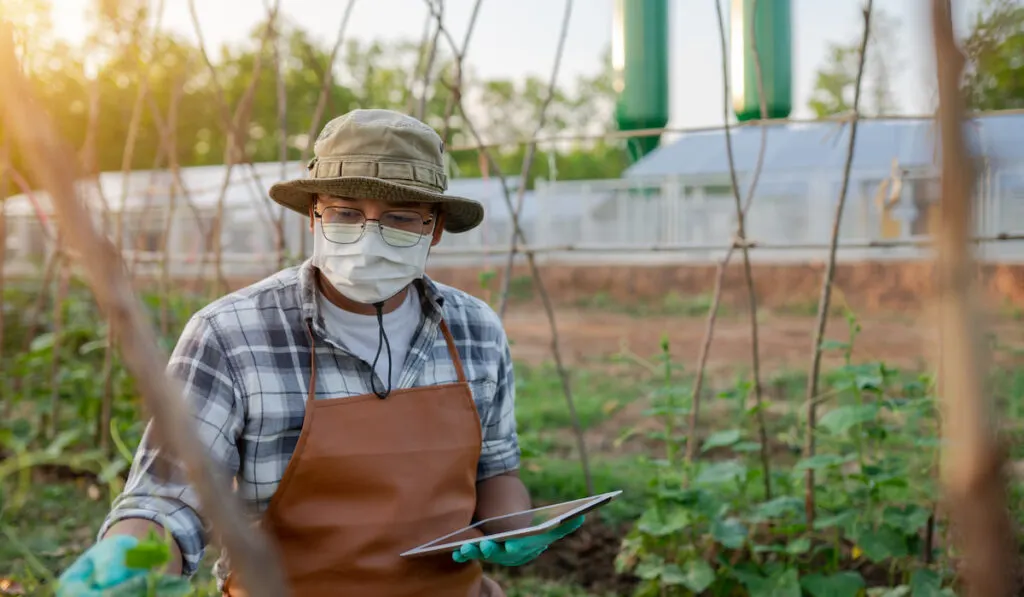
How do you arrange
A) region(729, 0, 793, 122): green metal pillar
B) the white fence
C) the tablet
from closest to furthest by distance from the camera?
1. the tablet
2. region(729, 0, 793, 122): green metal pillar
3. the white fence

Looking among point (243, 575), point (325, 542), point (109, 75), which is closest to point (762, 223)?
point (109, 75)

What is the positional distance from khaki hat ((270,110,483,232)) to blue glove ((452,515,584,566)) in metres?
0.67

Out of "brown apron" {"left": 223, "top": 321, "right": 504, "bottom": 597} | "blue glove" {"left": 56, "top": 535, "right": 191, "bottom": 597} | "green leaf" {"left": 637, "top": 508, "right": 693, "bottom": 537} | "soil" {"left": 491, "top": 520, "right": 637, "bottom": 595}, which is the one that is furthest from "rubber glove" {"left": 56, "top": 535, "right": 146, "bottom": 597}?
"soil" {"left": 491, "top": 520, "right": 637, "bottom": 595}

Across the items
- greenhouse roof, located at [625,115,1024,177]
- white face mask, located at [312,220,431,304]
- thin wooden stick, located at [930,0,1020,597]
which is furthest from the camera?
Result: greenhouse roof, located at [625,115,1024,177]

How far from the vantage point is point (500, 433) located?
1983 mm

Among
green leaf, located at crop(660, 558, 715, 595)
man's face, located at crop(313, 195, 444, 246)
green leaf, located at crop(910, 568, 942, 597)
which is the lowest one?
green leaf, located at crop(660, 558, 715, 595)

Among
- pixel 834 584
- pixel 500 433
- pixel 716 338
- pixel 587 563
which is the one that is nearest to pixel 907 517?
pixel 834 584

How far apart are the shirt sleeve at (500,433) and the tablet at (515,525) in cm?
17

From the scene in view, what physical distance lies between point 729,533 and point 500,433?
1090 mm

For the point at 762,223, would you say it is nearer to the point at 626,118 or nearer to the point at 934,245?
the point at 626,118

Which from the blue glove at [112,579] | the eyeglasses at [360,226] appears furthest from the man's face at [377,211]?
the blue glove at [112,579]

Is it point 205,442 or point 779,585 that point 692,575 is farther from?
point 205,442

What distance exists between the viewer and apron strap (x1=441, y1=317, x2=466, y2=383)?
73.8 inches

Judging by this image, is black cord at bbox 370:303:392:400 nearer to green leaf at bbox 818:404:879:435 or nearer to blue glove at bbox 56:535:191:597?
blue glove at bbox 56:535:191:597
